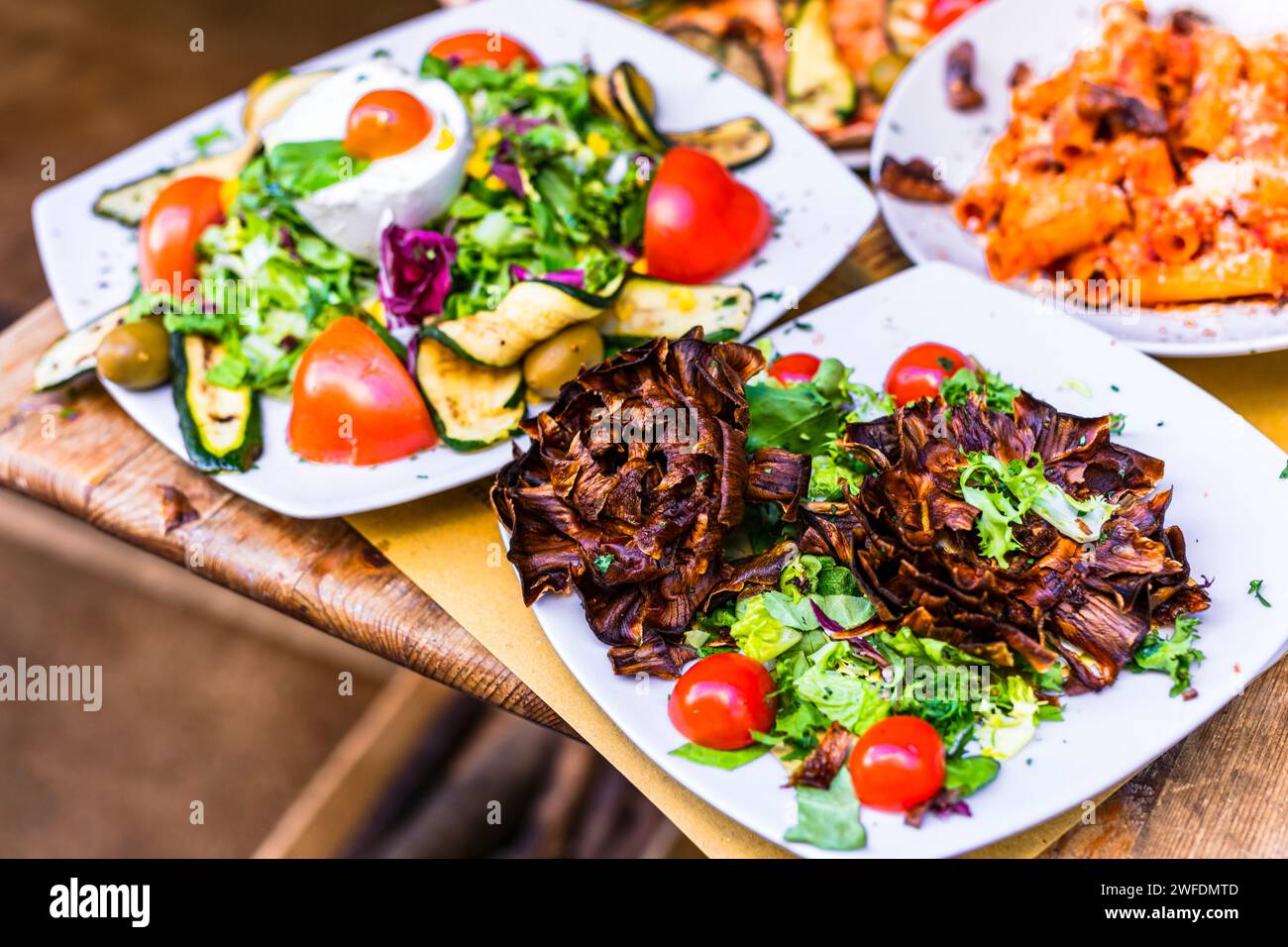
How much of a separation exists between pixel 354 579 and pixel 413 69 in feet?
5.92

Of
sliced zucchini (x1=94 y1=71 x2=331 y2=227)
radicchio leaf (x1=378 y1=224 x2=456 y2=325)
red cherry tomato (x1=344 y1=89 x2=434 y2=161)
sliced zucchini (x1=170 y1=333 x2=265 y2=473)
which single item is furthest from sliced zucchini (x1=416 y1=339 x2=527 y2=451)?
sliced zucchini (x1=94 y1=71 x2=331 y2=227)

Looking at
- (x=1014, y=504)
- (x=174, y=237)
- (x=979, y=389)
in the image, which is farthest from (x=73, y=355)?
(x=1014, y=504)

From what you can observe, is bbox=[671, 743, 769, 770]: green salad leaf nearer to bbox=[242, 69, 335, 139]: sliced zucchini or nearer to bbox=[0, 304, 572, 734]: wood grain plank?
bbox=[0, 304, 572, 734]: wood grain plank

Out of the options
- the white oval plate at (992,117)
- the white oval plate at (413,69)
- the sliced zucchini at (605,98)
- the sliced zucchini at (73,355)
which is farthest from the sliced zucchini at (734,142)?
the sliced zucchini at (73,355)

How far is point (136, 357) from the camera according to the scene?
291 cm

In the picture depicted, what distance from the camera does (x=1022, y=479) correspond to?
7.09ft

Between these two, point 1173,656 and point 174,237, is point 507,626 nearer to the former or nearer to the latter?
point 1173,656

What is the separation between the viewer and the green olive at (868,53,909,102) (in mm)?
3846

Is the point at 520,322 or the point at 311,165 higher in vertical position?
the point at 311,165

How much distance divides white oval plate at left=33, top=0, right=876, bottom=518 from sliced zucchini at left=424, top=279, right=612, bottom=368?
9.5 inches

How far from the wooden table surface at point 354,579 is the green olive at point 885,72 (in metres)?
0.74

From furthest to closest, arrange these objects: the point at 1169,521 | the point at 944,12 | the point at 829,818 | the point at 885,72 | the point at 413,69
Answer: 1. the point at 944,12
2. the point at 885,72
3. the point at 413,69
4. the point at 1169,521
5. the point at 829,818
